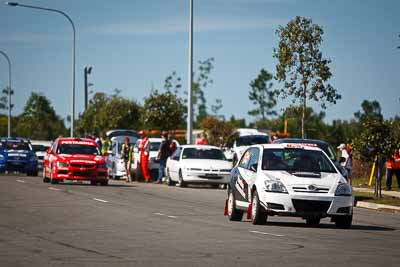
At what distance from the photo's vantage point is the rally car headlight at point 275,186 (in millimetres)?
19062

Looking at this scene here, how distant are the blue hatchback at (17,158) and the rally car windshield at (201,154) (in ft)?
34.4

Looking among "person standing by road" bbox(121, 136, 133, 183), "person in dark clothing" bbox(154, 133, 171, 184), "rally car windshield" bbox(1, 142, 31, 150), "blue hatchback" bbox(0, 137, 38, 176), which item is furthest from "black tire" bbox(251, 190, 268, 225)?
"rally car windshield" bbox(1, 142, 31, 150)

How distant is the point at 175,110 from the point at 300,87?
20567 mm

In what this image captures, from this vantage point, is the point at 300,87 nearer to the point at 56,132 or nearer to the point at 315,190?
the point at 315,190

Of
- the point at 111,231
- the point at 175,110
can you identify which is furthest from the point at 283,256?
the point at 175,110

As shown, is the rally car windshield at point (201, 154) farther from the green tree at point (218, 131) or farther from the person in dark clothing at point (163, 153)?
the green tree at point (218, 131)

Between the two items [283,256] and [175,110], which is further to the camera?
[175,110]

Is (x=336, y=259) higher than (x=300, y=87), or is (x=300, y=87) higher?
(x=300, y=87)

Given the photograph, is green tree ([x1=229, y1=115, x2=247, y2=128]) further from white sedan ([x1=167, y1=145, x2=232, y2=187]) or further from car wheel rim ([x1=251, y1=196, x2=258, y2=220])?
car wheel rim ([x1=251, y1=196, x2=258, y2=220])

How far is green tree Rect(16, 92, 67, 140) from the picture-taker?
10456 cm

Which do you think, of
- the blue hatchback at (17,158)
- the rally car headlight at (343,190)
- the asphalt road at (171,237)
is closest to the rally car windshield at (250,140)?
the blue hatchback at (17,158)

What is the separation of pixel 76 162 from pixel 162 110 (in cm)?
2284

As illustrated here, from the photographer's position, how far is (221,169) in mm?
37750

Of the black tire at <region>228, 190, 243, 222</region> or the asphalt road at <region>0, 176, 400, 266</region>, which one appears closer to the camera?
the asphalt road at <region>0, 176, 400, 266</region>
